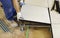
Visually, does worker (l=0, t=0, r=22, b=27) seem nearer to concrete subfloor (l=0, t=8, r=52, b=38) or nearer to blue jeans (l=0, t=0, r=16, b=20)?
blue jeans (l=0, t=0, r=16, b=20)

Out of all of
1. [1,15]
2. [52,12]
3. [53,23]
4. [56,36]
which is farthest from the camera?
[1,15]

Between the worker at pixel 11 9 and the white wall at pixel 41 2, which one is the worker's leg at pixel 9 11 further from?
the white wall at pixel 41 2

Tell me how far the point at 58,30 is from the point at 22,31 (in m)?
0.57

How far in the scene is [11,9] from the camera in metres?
2.14

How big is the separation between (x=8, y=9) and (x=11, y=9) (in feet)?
0.17

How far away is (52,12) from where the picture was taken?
2184 mm

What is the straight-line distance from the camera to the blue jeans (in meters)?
2.03

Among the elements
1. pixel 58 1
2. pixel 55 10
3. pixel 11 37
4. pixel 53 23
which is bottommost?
pixel 11 37

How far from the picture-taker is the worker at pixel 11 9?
6.62 ft

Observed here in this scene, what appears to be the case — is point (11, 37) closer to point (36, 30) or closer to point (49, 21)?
point (36, 30)

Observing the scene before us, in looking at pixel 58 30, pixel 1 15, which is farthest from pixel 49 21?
pixel 1 15

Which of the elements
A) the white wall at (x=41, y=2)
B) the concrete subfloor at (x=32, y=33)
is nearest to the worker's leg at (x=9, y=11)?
the concrete subfloor at (x=32, y=33)

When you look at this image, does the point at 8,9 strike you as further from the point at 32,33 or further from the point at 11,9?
the point at 32,33

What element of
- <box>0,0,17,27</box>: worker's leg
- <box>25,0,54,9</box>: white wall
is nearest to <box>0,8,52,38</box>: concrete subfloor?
<box>0,0,17,27</box>: worker's leg
